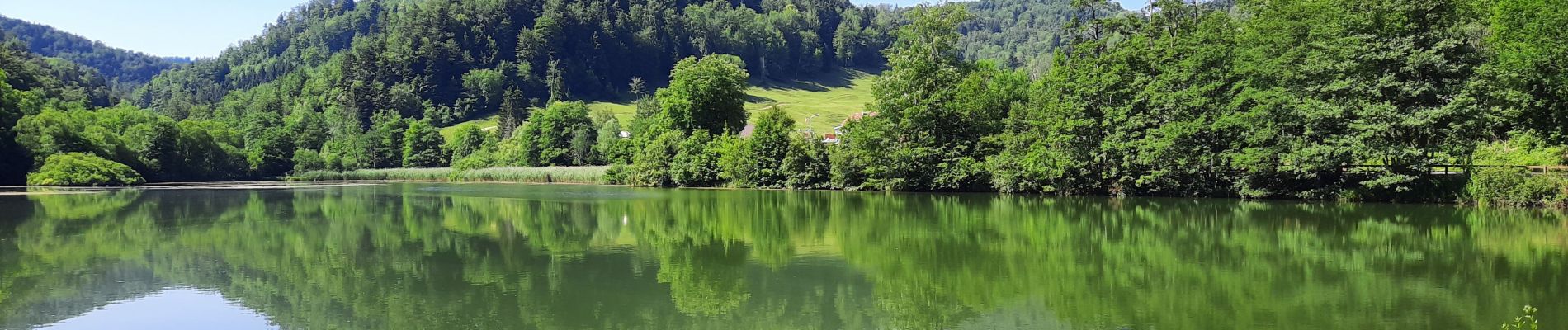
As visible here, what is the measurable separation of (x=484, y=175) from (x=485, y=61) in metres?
79.3

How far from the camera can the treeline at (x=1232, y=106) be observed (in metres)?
30.4

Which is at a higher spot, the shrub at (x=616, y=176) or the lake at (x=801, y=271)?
the shrub at (x=616, y=176)

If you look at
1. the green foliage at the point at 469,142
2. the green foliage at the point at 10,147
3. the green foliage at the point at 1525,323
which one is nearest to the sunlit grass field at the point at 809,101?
the green foliage at the point at 469,142

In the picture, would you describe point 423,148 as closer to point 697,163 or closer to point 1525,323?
point 697,163

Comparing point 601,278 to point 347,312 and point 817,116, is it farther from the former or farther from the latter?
point 817,116

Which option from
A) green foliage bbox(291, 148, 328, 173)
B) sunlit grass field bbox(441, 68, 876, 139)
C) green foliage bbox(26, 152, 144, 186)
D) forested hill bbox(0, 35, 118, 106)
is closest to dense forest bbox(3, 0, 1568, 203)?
green foliage bbox(26, 152, 144, 186)

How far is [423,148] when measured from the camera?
10319cm

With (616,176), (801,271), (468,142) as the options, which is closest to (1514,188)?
(801,271)

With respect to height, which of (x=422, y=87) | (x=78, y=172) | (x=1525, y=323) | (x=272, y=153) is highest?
(x=422, y=87)

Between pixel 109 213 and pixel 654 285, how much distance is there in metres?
27.5

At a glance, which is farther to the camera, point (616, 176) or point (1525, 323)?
point (616, 176)

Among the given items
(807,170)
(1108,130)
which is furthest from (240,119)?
(1108,130)

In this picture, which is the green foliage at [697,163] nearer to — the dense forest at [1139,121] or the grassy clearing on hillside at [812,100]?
the dense forest at [1139,121]

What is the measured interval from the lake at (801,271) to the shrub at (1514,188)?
139cm
